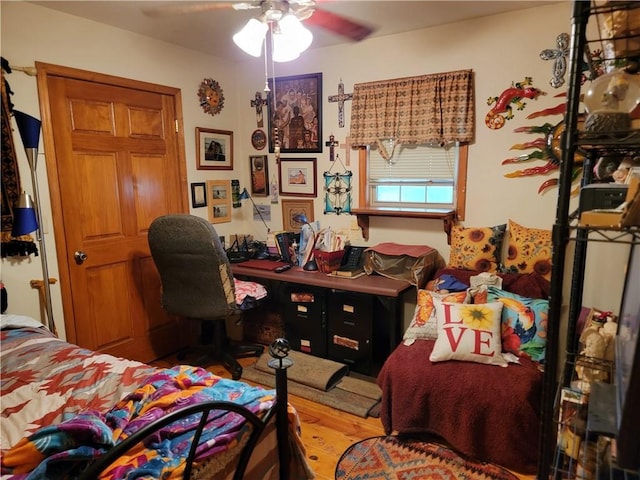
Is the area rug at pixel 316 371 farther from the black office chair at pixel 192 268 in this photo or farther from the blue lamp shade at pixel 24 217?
the blue lamp shade at pixel 24 217

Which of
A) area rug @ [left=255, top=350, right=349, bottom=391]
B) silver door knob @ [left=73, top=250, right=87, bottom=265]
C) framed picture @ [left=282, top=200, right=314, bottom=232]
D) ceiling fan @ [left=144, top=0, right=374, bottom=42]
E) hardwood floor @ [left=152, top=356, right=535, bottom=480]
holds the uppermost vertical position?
ceiling fan @ [left=144, top=0, right=374, bottom=42]

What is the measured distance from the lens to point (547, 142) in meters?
2.64

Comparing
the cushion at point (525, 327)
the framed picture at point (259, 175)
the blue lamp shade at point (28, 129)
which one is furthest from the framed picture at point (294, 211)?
the blue lamp shade at point (28, 129)

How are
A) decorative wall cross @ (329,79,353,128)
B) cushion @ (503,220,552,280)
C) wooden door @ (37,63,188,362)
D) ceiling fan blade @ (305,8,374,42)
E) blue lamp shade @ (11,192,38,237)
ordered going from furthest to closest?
decorative wall cross @ (329,79,353,128) → wooden door @ (37,63,188,362) → cushion @ (503,220,552,280) → blue lamp shade @ (11,192,38,237) → ceiling fan blade @ (305,8,374,42)

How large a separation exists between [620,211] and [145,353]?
3.24 metres

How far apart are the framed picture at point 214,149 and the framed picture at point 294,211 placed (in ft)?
2.14

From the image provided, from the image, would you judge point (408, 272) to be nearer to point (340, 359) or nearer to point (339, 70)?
point (340, 359)

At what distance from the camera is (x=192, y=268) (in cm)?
271

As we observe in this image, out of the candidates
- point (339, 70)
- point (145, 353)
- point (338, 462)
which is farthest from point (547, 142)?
point (145, 353)

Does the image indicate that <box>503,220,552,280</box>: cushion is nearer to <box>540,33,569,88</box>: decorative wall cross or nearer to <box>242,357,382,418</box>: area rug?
<box>540,33,569,88</box>: decorative wall cross

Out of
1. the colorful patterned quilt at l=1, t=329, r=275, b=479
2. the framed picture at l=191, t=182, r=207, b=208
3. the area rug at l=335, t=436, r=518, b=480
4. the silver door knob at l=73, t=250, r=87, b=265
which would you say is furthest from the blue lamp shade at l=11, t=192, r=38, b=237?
the area rug at l=335, t=436, r=518, b=480

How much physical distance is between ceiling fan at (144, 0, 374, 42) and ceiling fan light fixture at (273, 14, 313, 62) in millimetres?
52

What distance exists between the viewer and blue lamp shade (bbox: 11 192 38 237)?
7.34ft

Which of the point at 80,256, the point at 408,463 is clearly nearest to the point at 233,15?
the point at 80,256
